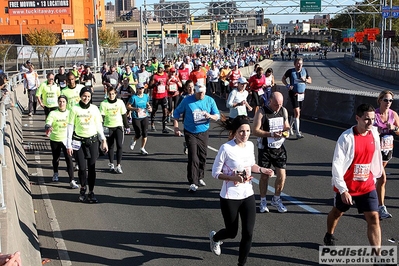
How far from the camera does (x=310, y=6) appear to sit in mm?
53188

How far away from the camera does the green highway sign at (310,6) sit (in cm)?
5297

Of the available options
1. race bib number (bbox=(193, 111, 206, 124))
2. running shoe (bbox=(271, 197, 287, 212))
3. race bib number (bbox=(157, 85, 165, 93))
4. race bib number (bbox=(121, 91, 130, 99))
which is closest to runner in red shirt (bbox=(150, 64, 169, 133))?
race bib number (bbox=(157, 85, 165, 93))

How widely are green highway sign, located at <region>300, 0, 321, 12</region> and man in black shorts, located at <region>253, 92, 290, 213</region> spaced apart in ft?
153

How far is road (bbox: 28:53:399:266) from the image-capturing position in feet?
23.9

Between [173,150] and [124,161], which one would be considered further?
[173,150]

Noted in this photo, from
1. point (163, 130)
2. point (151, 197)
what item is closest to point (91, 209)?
point (151, 197)

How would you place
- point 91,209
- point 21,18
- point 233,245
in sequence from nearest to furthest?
point 233,245 < point 91,209 < point 21,18

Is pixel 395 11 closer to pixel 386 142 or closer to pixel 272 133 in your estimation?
pixel 386 142

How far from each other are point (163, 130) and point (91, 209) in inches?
335

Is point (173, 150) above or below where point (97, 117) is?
below

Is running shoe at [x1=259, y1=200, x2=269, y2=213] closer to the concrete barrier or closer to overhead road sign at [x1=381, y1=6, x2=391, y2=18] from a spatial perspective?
the concrete barrier

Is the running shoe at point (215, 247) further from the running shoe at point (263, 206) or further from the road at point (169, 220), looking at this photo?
the running shoe at point (263, 206)

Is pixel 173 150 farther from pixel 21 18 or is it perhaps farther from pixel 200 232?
pixel 21 18

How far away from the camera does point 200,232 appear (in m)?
8.11
